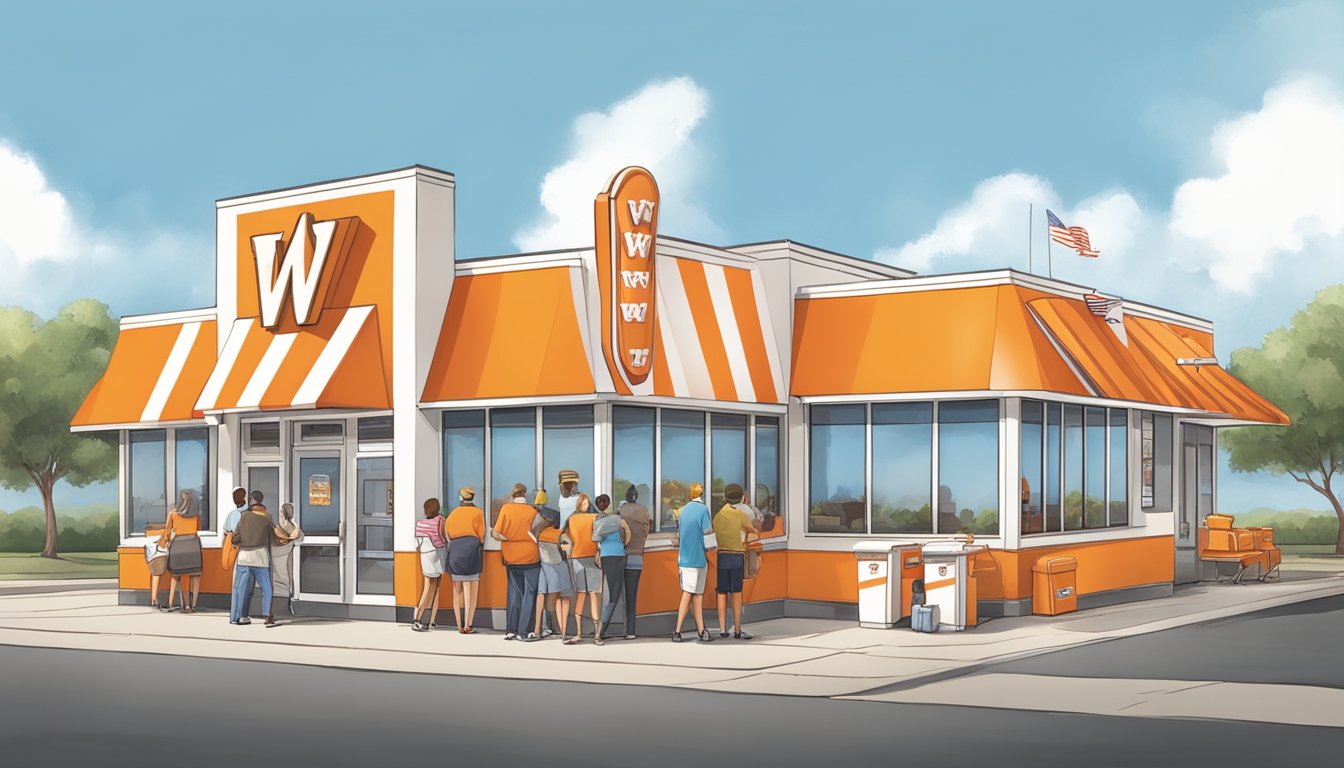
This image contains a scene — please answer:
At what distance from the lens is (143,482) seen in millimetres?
28391

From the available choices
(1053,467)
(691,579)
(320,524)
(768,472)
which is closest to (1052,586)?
(1053,467)

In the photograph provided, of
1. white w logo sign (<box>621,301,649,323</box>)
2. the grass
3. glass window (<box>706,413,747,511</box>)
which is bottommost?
the grass

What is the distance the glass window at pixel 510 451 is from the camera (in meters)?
22.5

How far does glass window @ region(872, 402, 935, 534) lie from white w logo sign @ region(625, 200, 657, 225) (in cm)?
553

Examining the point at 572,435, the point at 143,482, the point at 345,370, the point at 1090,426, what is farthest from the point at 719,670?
the point at 143,482

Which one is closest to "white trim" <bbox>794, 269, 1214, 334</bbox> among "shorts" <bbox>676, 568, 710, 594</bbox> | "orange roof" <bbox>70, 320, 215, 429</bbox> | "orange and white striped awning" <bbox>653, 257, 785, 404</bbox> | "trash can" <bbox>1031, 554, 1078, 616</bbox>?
"orange and white striped awning" <bbox>653, 257, 785, 404</bbox>

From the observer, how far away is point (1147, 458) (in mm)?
29516

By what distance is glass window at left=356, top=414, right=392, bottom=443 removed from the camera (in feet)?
77.1

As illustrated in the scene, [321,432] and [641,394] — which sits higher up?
[641,394]

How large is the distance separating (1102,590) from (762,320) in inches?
302

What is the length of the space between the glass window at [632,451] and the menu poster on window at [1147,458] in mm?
11385

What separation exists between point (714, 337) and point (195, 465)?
10.1 meters

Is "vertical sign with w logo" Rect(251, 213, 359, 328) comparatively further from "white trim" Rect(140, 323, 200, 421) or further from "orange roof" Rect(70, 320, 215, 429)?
"white trim" Rect(140, 323, 200, 421)

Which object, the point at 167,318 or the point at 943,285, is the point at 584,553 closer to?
the point at 943,285
